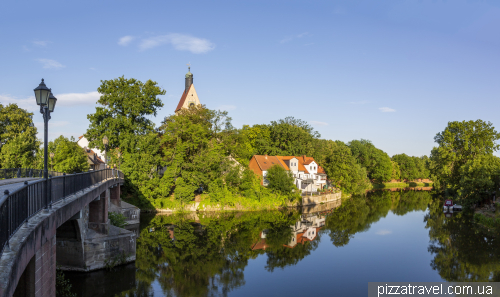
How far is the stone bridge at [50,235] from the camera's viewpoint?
619 centimetres

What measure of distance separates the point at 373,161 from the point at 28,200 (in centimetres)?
8998

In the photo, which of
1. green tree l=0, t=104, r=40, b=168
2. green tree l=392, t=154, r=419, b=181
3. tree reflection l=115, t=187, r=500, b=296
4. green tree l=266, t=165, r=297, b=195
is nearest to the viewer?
tree reflection l=115, t=187, r=500, b=296

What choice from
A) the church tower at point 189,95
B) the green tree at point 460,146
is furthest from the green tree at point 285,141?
the green tree at point 460,146

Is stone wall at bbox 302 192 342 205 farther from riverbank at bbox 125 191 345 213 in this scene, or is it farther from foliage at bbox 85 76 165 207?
foliage at bbox 85 76 165 207

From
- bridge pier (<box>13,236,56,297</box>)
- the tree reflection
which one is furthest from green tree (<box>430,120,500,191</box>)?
bridge pier (<box>13,236,56,297</box>)

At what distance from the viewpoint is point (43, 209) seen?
943 centimetres

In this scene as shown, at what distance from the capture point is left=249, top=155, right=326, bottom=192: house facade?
55.8 metres

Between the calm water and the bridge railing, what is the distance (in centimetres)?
670

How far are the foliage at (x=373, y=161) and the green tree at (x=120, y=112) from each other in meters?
61.3

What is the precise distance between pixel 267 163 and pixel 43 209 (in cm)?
4799

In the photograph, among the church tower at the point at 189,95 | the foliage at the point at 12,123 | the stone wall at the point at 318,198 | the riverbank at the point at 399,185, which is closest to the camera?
the foliage at the point at 12,123

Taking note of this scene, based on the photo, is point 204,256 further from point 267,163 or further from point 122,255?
point 267,163

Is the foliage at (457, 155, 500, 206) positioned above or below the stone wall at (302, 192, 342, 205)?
above

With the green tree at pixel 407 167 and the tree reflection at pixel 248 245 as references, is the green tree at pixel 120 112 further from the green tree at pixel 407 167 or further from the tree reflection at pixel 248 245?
the green tree at pixel 407 167
